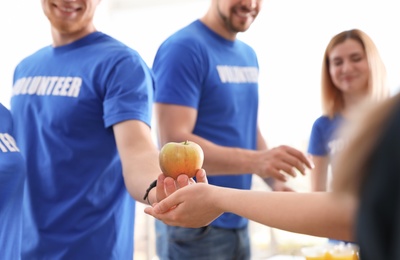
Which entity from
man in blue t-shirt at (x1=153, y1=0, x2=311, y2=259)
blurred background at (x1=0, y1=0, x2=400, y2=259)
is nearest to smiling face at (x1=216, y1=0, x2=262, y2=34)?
man in blue t-shirt at (x1=153, y1=0, x2=311, y2=259)

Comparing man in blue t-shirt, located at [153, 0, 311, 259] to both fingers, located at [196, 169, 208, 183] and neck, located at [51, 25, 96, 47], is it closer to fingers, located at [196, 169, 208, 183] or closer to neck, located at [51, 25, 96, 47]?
neck, located at [51, 25, 96, 47]

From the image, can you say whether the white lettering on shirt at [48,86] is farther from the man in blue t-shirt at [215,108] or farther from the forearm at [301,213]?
the forearm at [301,213]

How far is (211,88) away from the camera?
2420 millimetres

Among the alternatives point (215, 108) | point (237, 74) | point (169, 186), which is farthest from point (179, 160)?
point (237, 74)

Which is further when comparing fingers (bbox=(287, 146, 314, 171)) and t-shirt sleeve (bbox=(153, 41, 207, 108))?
t-shirt sleeve (bbox=(153, 41, 207, 108))

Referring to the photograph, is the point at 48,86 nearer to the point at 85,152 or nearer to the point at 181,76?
the point at 85,152

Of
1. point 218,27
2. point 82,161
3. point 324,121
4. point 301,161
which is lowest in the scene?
point 324,121

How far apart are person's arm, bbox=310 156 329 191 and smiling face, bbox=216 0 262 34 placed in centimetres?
77

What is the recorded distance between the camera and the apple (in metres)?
1.56

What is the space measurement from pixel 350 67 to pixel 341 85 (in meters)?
0.09

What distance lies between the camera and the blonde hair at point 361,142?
1.65 feet

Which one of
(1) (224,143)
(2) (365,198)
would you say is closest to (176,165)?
(1) (224,143)

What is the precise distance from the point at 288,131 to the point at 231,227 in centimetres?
235

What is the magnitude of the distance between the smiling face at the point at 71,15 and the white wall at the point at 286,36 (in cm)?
227
